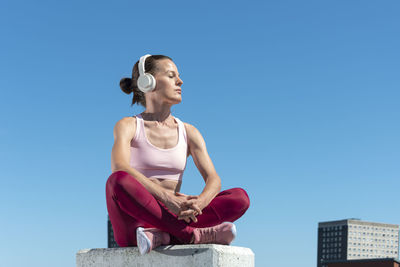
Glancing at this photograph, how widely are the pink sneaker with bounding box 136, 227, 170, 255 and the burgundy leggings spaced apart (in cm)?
5

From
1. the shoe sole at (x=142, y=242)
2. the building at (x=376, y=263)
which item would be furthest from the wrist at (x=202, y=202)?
the building at (x=376, y=263)

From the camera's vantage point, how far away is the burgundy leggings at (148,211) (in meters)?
4.45

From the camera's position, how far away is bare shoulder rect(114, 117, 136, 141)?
495 centimetres

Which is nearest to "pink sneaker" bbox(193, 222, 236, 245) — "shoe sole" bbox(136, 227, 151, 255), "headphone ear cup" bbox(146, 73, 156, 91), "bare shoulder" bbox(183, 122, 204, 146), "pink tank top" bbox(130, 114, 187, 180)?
"shoe sole" bbox(136, 227, 151, 255)

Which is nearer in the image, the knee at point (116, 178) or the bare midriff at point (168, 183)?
the knee at point (116, 178)

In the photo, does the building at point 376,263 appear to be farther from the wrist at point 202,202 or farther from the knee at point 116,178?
the knee at point 116,178

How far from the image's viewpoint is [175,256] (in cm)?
447

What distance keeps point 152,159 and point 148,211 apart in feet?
1.97

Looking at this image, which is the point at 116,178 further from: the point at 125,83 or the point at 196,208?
the point at 125,83

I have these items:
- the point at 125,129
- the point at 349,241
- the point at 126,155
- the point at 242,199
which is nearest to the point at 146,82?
the point at 125,129

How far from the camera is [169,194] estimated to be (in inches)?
180

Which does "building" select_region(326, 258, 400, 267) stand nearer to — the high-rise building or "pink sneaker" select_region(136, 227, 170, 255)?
"pink sneaker" select_region(136, 227, 170, 255)

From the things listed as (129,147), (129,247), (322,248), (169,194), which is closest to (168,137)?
(129,147)

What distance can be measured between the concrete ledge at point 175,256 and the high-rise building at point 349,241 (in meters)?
140
